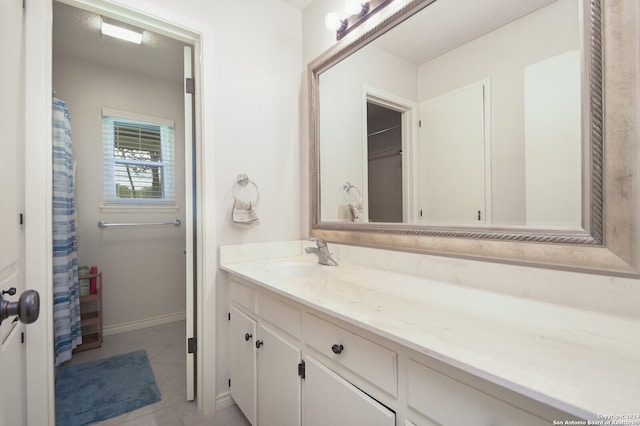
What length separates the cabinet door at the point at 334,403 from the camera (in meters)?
0.78

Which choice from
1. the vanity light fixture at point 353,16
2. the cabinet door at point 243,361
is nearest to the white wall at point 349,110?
the vanity light fixture at point 353,16

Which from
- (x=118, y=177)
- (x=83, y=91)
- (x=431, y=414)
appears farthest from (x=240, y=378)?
(x=83, y=91)

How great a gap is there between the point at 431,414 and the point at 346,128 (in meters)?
1.44

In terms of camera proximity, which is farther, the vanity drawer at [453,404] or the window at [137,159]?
the window at [137,159]

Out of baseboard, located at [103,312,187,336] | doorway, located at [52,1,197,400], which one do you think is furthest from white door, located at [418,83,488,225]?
baseboard, located at [103,312,187,336]

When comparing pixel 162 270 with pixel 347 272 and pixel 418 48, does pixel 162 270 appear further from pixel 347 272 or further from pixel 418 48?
pixel 418 48

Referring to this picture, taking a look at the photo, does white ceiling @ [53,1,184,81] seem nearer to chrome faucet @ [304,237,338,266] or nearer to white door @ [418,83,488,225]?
chrome faucet @ [304,237,338,266]

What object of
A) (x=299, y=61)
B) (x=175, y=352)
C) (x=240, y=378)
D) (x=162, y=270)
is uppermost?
(x=299, y=61)

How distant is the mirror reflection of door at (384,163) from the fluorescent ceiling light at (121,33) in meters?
1.92

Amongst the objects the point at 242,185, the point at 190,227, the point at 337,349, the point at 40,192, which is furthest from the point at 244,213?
the point at 337,349

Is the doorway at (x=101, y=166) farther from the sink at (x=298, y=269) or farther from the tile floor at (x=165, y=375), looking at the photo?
the sink at (x=298, y=269)

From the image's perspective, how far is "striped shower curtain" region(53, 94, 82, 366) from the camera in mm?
1959

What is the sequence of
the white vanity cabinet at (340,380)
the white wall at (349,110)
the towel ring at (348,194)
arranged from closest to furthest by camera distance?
the white vanity cabinet at (340,380) < the white wall at (349,110) < the towel ring at (348,194)

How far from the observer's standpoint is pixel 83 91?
246 cm
